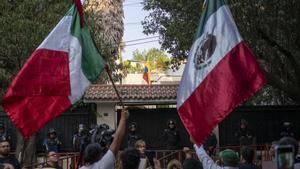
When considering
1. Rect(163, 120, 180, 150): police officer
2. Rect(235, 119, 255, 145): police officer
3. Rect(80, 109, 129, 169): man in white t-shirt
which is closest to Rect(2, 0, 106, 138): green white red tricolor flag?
Rect(80, 109, 129, 169): man in white t-shirt

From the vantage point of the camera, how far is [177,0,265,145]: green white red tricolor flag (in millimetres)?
5992

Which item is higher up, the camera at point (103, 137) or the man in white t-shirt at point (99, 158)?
the camera at point (103, 137)

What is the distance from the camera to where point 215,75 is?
6242 millimetres

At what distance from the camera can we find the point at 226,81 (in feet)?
20.2

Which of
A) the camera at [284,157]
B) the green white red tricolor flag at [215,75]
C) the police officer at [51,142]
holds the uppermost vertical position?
the green white red tricolor flag at [215,75]

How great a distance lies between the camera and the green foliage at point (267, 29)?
14297mm

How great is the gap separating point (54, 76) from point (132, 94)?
13535 mm

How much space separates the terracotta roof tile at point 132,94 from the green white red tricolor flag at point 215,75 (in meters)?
13.8

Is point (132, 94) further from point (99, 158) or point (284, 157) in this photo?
point (284, 157)

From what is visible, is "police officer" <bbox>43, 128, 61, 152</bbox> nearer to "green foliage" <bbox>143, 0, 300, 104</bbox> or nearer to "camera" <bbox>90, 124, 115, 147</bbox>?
"green foliage" <bbox>143, 0, 300, 104</bbox>

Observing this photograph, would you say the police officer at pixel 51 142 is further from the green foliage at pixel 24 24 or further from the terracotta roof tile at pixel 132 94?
the green foliage at pixel 24 24

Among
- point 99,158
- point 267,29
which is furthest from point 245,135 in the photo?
point 99,158

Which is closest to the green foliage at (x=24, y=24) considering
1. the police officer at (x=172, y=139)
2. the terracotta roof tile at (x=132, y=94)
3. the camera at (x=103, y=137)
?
the terracotta roof tile at (x=132, y=94)

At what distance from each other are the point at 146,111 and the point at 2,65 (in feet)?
18.4
